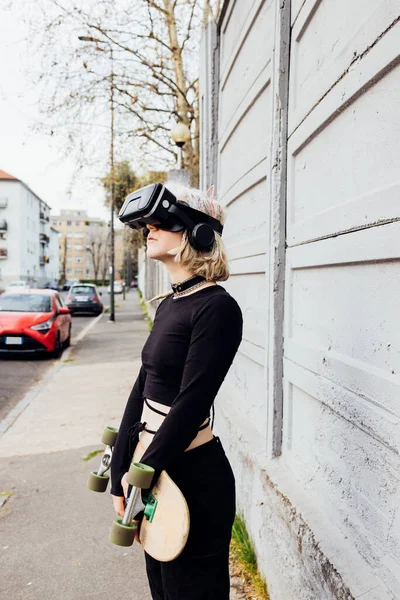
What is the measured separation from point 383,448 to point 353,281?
0.61 meters

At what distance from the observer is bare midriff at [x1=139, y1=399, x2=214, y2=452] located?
193 centimetres

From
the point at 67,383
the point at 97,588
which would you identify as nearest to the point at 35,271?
the point at 67,383

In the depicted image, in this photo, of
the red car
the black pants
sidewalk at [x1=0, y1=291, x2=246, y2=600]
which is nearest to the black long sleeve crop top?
the black pants

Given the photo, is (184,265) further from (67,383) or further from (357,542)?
(67,383)

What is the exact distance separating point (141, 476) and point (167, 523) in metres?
0.20

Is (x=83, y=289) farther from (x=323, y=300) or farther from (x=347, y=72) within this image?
(x=347, y=72)

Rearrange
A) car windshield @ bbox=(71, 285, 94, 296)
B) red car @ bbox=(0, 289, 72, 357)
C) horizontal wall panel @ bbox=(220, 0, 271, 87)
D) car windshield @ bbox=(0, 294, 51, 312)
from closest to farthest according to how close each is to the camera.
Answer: horizontal wall panel @ bbox=(220, 0, 271, 87), red car @ bbox=(0, 289, 72, 357), car windshield @ bbox=(0, 294, 51, 312), car windshield @ bbox=(71, 285, 94, 296)

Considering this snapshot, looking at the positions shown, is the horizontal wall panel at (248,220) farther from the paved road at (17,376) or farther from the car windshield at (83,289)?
the car windshield at (83,289)

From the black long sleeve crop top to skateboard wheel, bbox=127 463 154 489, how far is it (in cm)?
5

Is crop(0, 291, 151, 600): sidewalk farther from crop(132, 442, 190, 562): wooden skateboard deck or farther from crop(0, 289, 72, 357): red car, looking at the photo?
crop(0, 289, 72, 357): red car

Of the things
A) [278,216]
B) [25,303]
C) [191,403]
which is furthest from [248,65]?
[25,303]

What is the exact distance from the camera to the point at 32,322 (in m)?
12.0

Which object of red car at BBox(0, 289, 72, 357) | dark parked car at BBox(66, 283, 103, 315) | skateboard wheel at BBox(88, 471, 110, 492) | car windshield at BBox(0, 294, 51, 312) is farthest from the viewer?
dark parked car at BBox(66, 283, 103, 315)

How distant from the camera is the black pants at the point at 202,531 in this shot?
185 cm
